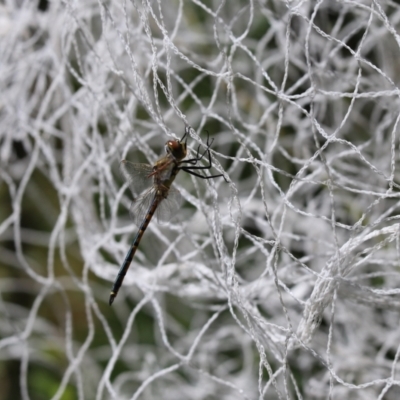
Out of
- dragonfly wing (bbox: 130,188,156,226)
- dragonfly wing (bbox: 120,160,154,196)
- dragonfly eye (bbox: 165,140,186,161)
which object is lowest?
dragonfly wing (bbox: 130,188,156,226)

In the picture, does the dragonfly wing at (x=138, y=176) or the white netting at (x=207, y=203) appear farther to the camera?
the dragonfly wing at (x=138, y=176)

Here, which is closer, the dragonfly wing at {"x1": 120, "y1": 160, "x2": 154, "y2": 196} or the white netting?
the white netting

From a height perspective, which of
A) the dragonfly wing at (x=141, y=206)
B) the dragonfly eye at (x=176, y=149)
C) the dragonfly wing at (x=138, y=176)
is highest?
the dragonfly eye at (x=176, y=149)

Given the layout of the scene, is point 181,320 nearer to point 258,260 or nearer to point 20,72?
point 258,260

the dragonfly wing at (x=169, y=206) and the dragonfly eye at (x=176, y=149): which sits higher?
the dragonfly eye at (x=176, y=149)

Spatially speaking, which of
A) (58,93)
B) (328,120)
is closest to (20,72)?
(58,93)
